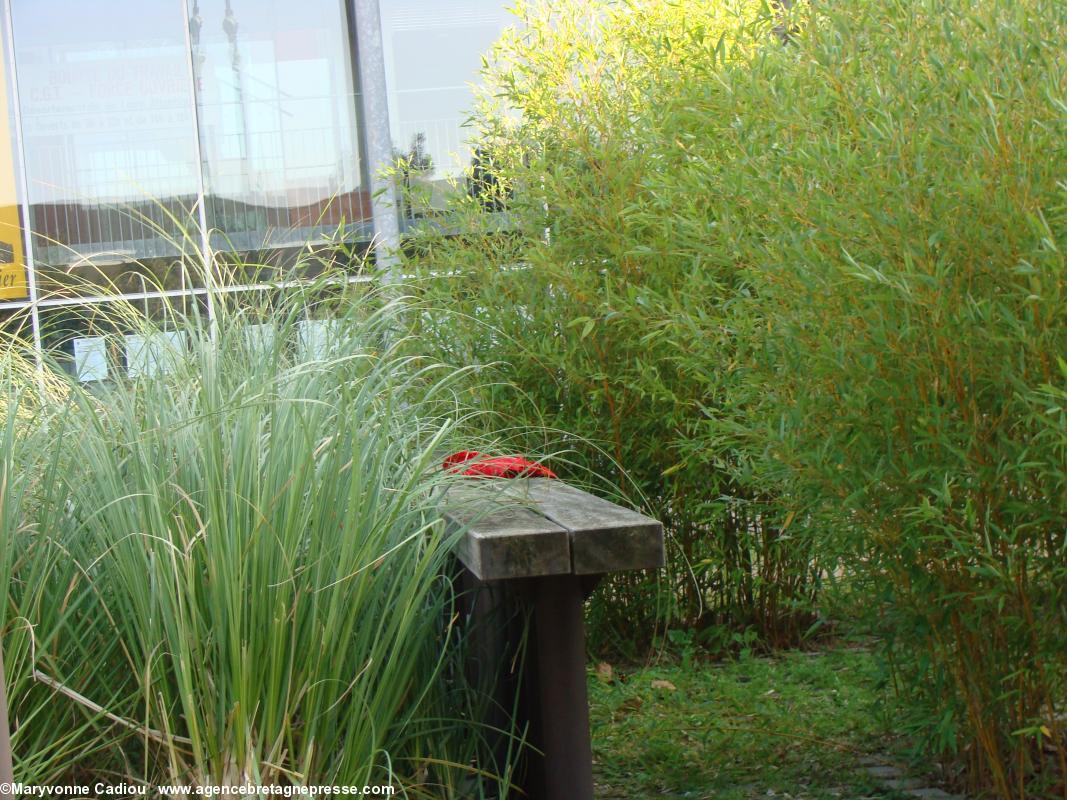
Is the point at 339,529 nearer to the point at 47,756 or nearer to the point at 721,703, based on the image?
the point at 47,756

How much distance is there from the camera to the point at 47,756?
2291 millimetres

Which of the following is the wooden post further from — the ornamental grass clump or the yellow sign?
the yellow sign

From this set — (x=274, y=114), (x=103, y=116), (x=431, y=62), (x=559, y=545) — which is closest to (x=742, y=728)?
(x=559, y=545)

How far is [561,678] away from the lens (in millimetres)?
2387

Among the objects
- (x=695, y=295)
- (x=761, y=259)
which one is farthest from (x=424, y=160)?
(x=761, y=259)

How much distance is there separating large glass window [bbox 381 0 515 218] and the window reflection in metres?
0.43

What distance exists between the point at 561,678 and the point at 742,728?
4.78 feet

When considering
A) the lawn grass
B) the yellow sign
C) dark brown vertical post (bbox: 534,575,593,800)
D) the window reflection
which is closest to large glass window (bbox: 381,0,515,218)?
the window reflection

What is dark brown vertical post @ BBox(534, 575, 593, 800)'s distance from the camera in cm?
239

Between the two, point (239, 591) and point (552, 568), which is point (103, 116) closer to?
point (239, 591)

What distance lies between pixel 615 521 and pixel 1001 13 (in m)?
1.32

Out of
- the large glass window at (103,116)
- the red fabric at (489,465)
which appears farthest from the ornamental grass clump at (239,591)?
the large glass window at (103,116)

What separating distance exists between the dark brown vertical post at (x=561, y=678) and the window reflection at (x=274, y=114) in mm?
8045

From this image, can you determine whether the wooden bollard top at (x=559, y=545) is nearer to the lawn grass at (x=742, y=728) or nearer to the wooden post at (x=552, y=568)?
the wooden post at (x=552, y=568)
